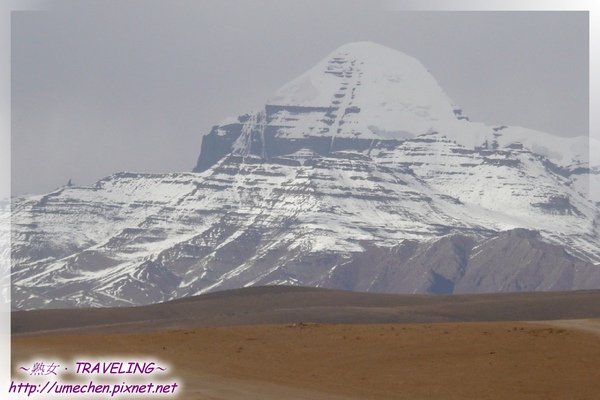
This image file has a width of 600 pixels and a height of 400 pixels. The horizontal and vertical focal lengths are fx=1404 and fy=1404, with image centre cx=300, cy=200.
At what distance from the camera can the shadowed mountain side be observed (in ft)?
189

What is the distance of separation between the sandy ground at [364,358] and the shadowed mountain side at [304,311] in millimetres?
20301

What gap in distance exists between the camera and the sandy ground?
1055 inches

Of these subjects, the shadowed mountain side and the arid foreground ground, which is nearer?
the arid foreground ground

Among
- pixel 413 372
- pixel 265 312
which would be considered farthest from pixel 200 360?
pixel 265 312

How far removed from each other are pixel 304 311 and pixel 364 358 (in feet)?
101

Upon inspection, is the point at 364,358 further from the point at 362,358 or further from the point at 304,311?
the point at 304,311

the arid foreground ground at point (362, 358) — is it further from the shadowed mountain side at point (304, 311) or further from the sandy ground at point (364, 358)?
the shadowed mountain side at point (304, 311)

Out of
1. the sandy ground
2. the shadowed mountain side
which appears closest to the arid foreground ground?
the sandy ground

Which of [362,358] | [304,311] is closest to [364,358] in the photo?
[362,358]

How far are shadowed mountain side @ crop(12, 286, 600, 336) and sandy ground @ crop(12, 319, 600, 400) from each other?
2030cm

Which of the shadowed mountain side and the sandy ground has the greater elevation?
the sandy ground

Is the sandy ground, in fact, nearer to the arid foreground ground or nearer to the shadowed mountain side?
the arid foreground ground

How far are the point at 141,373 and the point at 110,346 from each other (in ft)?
22.2

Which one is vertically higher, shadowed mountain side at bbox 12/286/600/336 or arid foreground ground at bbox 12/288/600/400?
arid foreground ground at bbox 12/288/600/400
